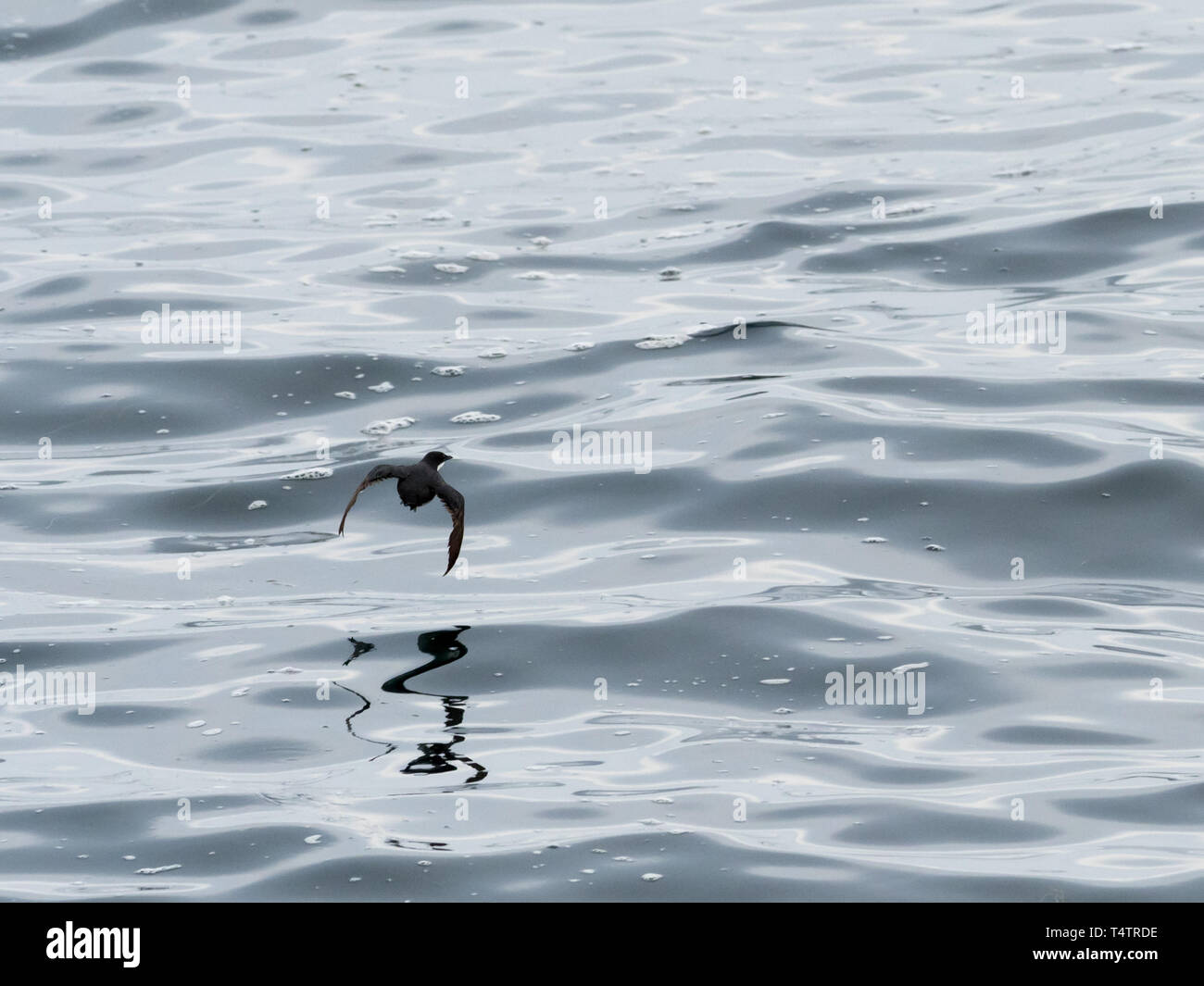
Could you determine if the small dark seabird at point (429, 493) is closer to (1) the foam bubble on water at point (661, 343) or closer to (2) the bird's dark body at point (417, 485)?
(2) the bird's dark body at point (417, 485)

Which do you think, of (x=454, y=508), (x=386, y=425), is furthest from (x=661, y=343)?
(x=454, y=508)

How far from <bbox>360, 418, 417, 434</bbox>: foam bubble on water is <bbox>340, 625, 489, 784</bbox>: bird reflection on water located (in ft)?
9.42

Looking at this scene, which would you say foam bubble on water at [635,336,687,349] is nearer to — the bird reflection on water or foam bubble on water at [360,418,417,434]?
foam bubble on water at [360,418,417,434]

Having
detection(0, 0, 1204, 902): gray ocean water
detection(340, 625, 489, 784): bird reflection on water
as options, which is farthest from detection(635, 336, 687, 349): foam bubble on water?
detection(340, 625, 489, 784): bird reflection on water

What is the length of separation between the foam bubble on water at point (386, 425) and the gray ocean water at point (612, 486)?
4cm

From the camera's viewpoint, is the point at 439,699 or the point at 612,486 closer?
the point at 439,699

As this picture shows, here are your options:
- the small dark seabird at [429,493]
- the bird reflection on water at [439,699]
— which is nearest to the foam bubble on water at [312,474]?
the bird reflection on water at [439,699]

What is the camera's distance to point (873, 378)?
11.3 m

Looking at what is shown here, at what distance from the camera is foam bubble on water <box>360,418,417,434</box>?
35.6 ft

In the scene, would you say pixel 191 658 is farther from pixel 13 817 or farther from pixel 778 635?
pixel 778 635

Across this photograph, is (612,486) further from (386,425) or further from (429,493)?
(429,493)

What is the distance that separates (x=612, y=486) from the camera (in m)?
10.0

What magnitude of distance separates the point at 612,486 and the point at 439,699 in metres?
2.81
